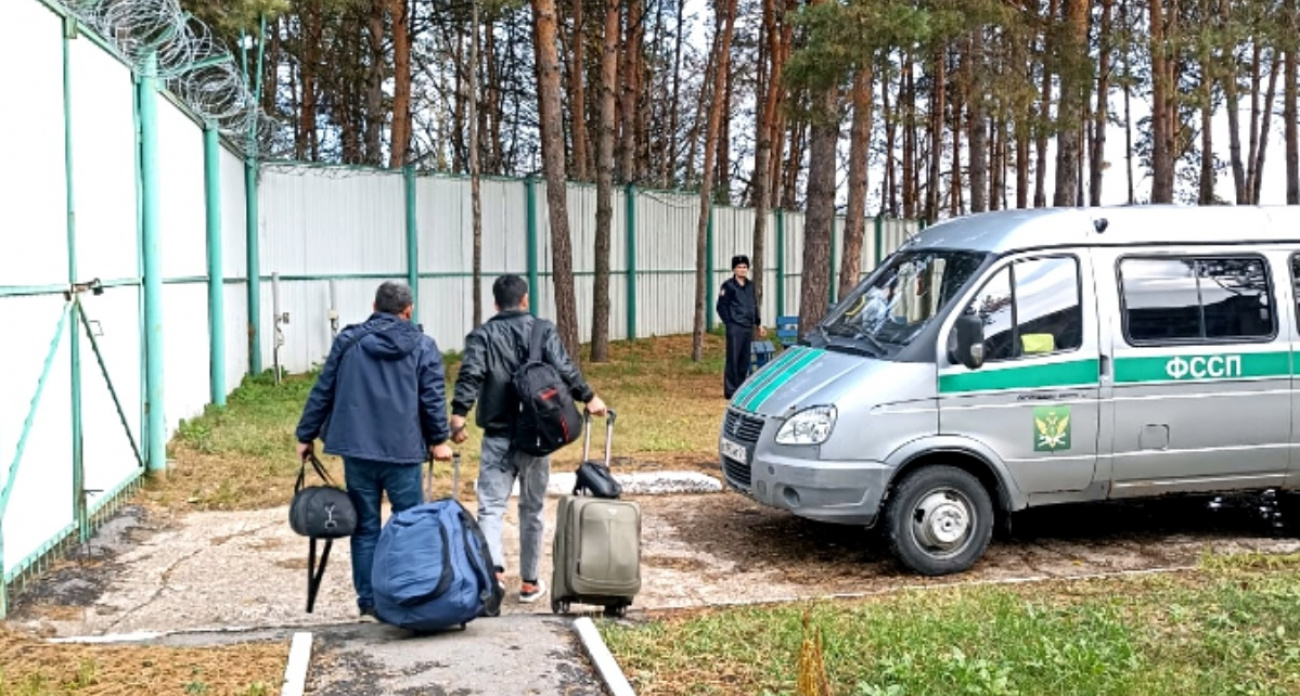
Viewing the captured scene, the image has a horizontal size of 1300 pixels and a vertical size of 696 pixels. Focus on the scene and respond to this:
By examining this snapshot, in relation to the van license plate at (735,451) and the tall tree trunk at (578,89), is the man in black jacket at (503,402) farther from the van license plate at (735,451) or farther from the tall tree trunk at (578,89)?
the tall tree trunk at (578,89)

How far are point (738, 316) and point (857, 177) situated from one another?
11.2 ft

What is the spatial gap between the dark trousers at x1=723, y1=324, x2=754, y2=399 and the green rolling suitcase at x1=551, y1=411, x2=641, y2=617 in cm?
906

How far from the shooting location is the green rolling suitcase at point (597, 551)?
21.7 ft

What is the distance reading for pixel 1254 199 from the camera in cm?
3856

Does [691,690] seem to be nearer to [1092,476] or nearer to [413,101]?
[1092,476]

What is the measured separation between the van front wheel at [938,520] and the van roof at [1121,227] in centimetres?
152

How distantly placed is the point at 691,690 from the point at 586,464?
1676mm

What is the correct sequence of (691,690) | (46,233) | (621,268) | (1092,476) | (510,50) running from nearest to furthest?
(691,690), (46,233), (1092,476), (621,268), (510,50)

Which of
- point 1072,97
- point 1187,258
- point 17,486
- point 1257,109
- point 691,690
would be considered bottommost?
point 691,690

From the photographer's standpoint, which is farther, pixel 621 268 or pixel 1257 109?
pixel 1257 109

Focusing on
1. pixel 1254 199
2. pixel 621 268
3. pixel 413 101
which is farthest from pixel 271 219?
pixel 1254 199

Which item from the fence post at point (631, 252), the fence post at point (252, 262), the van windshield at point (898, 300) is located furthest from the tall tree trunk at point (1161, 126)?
the van windshield at point (898, 300)

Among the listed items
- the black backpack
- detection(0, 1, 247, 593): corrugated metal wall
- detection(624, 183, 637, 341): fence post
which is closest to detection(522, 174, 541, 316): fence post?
detection(624, 183, 637, 341): fence post

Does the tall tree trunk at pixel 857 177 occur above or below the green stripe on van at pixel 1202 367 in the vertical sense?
above
